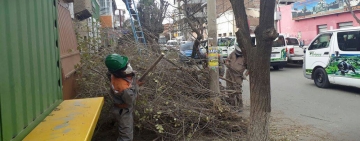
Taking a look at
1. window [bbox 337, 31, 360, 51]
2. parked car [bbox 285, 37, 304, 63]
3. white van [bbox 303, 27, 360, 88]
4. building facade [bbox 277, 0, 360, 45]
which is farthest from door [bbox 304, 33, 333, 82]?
building facade [bbox 277, 0, 360, 45]

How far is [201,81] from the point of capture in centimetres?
593

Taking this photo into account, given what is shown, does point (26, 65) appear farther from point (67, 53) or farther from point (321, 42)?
point (321, 42)

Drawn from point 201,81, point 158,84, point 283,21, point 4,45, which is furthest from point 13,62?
point 283,21

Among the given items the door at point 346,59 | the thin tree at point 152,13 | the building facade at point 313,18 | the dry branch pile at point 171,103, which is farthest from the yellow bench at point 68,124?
the building facade at point 313,18

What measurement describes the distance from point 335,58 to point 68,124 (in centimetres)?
835

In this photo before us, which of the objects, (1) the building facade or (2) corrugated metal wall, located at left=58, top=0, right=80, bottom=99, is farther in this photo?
(1) the building facade

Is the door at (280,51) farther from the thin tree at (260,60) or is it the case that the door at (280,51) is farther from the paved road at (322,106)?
the thin tree at (260,60)

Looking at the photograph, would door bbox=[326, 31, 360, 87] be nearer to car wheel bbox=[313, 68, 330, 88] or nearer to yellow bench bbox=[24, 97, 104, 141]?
car wheel bbox=[313, 68, 330, 88]

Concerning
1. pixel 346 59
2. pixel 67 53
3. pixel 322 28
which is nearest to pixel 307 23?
pixel 322 28

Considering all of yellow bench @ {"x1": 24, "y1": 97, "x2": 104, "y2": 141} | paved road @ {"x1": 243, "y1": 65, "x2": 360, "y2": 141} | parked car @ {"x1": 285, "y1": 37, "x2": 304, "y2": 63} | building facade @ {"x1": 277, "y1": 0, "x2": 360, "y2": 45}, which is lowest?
paved road @ {"x1": 243, "y1": 65, "x2": 360, "y2": 141}

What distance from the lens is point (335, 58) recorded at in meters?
9.00

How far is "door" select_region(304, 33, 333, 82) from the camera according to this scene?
Answer: 9.40m

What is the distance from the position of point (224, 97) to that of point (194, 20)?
11.2ft

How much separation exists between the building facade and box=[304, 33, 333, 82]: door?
9.70m
